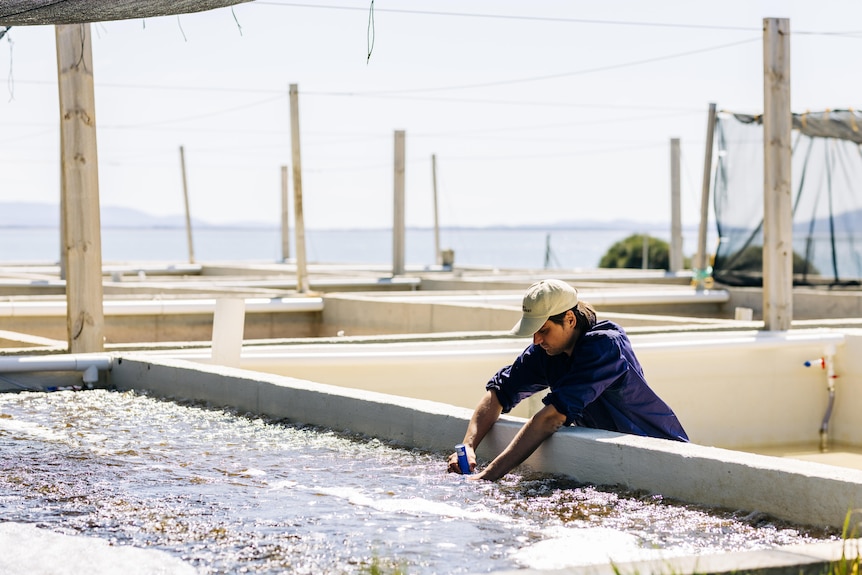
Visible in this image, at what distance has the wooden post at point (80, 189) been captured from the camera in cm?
864

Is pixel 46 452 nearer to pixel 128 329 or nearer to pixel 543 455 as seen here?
pixel 543 455

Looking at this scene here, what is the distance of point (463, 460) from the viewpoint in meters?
5.00

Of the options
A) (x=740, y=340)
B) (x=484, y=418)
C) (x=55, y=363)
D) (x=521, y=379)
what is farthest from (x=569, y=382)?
(x=740, y=340)

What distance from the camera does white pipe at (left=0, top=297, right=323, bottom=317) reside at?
13.4 meters

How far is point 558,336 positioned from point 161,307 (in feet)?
32.3

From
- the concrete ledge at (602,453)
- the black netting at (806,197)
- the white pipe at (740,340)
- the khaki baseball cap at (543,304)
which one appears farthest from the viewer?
the black netting at (806,197)

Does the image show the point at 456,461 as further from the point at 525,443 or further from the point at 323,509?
the point at 323,509

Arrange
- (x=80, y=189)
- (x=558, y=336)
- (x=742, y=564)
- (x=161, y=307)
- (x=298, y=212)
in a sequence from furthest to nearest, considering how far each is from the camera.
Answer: (x=298, y=212) → (x=161, y=307) → (x=80, y=189) → (x=558, y=336) → (x=742, y=564)

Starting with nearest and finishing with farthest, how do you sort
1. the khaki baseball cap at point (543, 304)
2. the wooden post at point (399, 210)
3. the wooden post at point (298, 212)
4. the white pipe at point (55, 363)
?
the khaki baseball cap at point (543, 304) < the white pipe at point (55, 363) < the wooden post at point (298, 212) < the wooden post at point (399, 210)

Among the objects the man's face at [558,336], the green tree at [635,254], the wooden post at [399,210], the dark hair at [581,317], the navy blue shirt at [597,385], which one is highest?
the wooden post at [399,210]

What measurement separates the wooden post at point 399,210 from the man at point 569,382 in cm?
1704

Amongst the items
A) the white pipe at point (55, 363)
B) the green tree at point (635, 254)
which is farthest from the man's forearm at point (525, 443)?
the green tree at point (635, 254)

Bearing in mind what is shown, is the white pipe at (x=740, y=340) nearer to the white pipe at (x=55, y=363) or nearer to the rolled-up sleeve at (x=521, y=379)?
the white pipe at (x=55, y=363)

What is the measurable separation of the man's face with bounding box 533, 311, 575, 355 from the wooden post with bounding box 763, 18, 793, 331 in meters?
6.36
